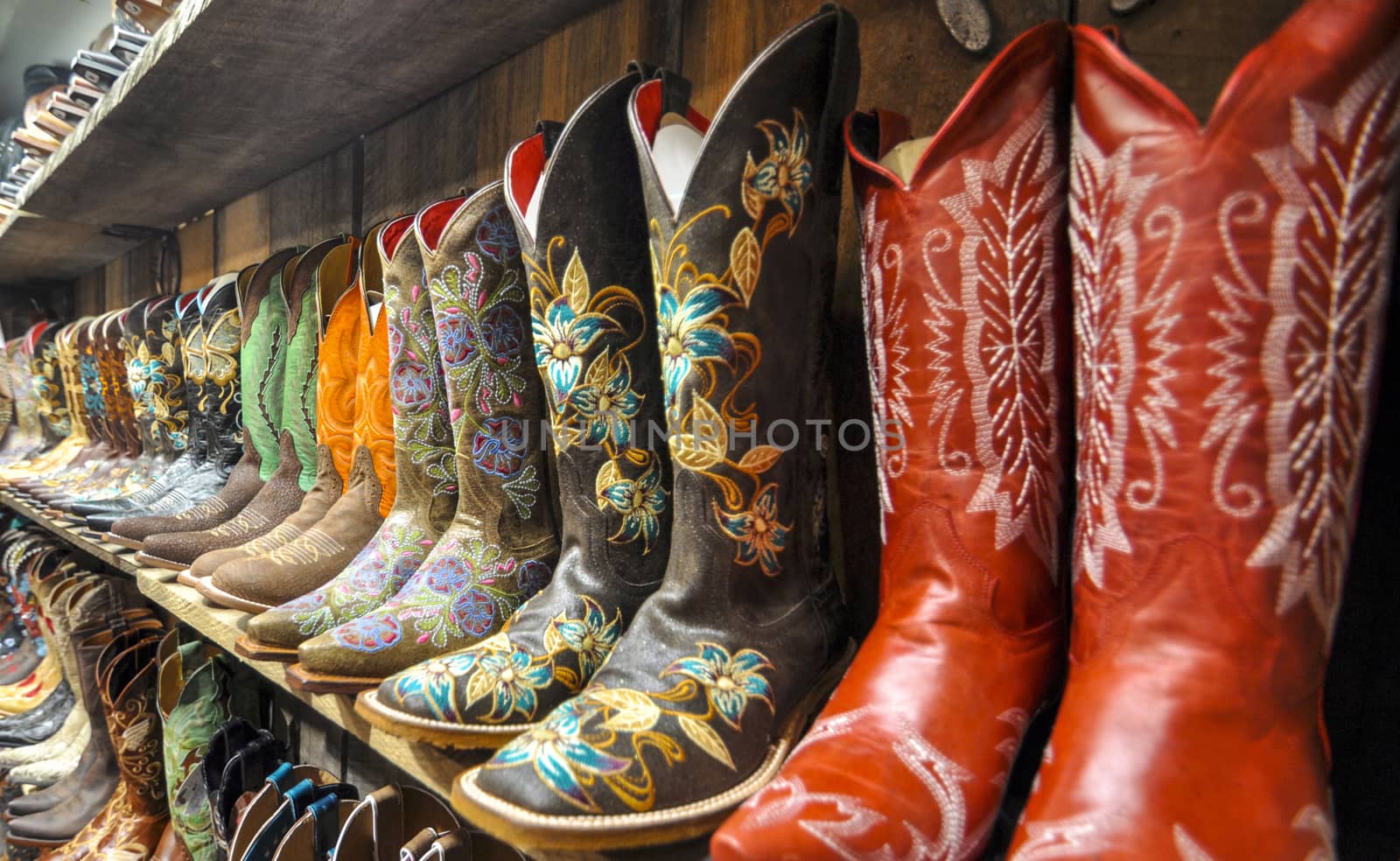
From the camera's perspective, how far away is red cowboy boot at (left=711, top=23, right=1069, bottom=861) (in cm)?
56

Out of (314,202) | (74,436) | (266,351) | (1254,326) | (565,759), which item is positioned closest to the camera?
(1254,326)

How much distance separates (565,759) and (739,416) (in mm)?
291

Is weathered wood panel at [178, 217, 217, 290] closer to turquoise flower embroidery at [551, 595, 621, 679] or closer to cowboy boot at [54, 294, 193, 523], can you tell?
cowboy boot at [54, 294, 193, 523]

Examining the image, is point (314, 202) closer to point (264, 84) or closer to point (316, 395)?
point (264, 84)

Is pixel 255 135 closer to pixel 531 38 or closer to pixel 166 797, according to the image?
pixel 531 38

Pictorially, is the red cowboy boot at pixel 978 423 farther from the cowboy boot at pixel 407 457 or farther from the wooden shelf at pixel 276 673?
the cowboy boot at pixel 407 457

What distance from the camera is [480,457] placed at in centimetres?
95

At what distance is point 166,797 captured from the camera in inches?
73.6

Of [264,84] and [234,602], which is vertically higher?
[264,84]

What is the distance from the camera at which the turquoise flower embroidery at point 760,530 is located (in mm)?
679

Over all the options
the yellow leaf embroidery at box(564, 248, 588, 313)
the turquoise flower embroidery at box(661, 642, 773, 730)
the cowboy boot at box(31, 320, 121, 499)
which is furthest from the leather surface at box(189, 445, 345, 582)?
the cowboy boot at box(31, 320, 121, 499)

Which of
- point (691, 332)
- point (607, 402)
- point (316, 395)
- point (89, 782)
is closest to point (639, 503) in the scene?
point (607, 402)

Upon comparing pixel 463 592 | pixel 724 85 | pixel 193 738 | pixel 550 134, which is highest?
pixel 724 85

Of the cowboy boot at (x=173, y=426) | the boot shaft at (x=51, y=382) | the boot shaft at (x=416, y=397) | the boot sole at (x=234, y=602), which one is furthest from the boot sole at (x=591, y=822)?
the boot shaft at (x=51, y=382)
